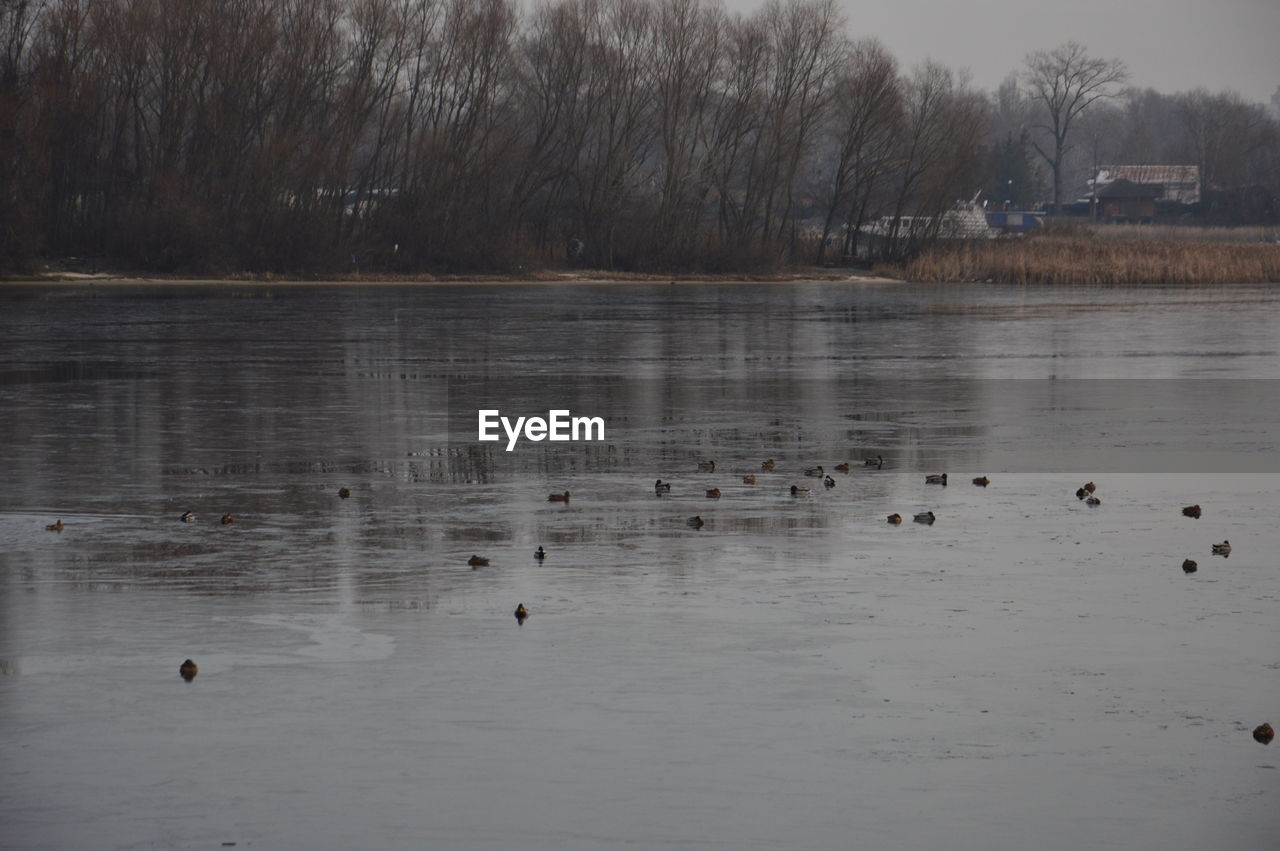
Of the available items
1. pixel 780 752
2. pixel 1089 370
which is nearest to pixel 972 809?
pixel 780 752

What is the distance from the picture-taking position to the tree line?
67688 millimetres

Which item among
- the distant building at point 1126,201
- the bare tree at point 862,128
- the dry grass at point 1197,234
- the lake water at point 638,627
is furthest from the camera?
the distant building at point 1126,201

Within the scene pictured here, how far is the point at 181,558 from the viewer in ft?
32.3

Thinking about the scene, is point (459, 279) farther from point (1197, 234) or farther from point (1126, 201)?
point (1126, 201)

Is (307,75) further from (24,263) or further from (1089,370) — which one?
(1089,370)

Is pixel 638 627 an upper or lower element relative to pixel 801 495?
lower

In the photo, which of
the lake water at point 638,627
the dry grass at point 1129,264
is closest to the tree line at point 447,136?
the dry grass at point 1129,264

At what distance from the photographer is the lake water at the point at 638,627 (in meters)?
5.70

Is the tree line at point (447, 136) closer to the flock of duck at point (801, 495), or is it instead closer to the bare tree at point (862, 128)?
the bare tree at point (862, 128)

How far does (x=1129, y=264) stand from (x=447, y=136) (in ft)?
101

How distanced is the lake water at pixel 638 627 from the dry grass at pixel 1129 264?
1808 inches

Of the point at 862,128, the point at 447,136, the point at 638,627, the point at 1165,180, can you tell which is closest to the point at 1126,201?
the point at 1165,180

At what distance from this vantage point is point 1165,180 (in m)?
178

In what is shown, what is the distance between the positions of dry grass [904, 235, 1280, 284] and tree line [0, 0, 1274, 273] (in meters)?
14.7
